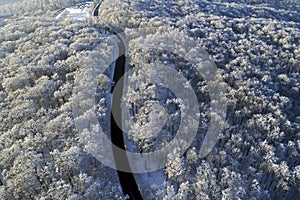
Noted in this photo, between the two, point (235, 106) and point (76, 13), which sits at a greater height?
point (76, 13)

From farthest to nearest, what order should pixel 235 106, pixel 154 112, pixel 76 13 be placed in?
pixel 76 13 → pixel 235 106 → pixel 154 112

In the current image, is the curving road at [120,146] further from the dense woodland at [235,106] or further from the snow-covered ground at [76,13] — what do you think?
the snow-covered ground at [76,13]

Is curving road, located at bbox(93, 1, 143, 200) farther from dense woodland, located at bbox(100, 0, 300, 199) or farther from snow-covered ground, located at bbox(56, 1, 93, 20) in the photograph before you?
snow-covered ground, located at bbox(56, 1, 93, 20)

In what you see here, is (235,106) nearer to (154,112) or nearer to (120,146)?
(154,112)

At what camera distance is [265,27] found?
386ft

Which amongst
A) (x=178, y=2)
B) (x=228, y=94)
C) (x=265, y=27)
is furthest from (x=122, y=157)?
(x=178, y=2)

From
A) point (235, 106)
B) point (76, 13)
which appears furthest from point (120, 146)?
point (76, 13)

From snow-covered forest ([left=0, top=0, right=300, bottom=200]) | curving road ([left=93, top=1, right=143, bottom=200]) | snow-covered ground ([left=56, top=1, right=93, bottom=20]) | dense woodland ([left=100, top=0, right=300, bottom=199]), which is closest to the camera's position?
snow-covered forest ([left=0, top=0, right=300, bottom=200])

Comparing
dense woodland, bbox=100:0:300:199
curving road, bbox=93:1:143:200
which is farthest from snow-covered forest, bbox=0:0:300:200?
curving road, bbox=93:1:143:200

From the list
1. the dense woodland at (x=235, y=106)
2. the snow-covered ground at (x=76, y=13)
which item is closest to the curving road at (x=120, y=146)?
the dense woodland at (x=235, y=106)

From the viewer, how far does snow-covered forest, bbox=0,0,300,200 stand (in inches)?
2079

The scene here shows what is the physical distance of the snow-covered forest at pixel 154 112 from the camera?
5281cm

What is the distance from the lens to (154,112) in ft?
222

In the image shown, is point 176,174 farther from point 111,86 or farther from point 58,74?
point 58,74
